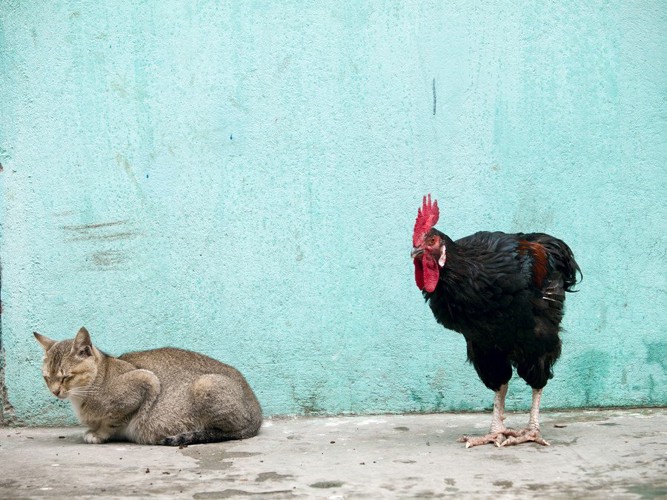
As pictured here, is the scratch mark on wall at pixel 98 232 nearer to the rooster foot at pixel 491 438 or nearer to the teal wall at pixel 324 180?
the teal wall at pixel 324 180

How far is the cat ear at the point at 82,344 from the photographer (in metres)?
5.55

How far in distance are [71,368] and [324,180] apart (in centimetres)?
196

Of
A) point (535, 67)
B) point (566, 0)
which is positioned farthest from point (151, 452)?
point (566, 0)

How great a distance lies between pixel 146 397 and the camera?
563cm

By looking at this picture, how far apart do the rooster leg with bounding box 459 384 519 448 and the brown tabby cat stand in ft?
4.19

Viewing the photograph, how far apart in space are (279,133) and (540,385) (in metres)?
2.27

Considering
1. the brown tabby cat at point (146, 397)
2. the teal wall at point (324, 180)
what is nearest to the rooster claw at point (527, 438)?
the teal wall at point (324, 180)

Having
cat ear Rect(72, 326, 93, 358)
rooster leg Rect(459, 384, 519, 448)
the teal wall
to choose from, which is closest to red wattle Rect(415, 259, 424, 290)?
rooster leg Rect(459, 384, 519, 448)

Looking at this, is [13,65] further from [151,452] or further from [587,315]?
[587,315]

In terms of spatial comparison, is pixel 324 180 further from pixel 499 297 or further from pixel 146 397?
pixel 146 397

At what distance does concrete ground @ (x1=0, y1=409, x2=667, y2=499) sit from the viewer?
451 centimetres

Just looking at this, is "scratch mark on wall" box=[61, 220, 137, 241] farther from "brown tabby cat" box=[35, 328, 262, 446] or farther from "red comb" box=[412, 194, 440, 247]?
"red comb" box=[412, 194, 440, 247]

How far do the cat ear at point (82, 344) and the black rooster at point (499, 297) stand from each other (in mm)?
1974

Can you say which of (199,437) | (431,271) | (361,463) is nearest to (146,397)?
(199,437)
